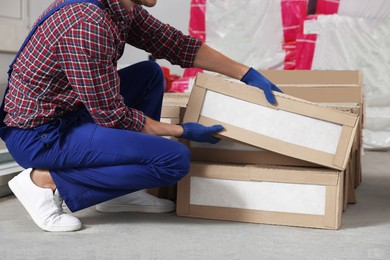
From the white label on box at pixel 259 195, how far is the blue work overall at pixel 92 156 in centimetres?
12

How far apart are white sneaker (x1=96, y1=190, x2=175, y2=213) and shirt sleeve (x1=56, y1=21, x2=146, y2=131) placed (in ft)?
1.30

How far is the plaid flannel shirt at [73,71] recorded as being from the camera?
1.45 meters

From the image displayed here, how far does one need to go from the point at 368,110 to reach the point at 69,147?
231 centimetres

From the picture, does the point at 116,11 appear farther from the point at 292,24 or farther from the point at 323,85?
the point at 292,24

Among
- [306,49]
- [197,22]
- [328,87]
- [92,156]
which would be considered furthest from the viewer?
[197,22]

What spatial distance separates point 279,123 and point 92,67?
0.56 meters

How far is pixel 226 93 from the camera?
66.2 inches

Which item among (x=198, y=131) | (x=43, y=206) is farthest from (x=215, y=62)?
(x=43, y=206)

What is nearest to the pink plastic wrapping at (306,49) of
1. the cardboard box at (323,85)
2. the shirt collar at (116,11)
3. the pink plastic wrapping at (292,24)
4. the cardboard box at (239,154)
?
the pink plastic wrapping at (292,24)

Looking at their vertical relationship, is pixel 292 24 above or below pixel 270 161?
above

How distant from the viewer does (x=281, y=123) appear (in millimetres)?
1645

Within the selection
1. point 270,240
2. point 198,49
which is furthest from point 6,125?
point 270,240

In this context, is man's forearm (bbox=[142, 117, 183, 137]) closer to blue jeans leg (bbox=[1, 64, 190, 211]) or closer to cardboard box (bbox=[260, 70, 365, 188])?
blue jeans leg (bbox=[1, 64, 190, 211])

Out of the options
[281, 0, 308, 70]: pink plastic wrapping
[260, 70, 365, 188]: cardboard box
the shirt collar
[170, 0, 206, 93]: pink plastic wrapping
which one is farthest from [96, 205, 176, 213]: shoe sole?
[281, 0, 308, 70]: pink plastic wrapping
